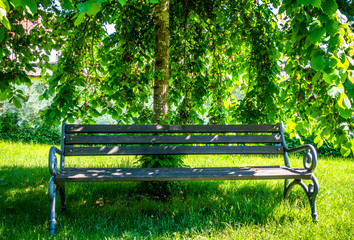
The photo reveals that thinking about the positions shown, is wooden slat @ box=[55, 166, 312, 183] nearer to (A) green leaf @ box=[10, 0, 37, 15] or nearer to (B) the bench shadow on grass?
(B) the bench shadow on grass

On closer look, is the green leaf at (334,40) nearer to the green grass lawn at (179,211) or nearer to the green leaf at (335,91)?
the green leaf at (335,91)

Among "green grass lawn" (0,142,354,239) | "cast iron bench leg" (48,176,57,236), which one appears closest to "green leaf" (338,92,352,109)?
"green grass lawn" (0,142,354,239)

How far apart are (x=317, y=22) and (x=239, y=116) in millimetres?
1484

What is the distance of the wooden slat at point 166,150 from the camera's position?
2.50 meters

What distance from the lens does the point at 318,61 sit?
1.73 metres

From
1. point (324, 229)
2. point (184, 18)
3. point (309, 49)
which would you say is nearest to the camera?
point (309, 49)

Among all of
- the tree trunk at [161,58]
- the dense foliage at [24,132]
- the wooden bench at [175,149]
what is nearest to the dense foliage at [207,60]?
the tree trunk at [161,58]

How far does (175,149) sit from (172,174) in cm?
47

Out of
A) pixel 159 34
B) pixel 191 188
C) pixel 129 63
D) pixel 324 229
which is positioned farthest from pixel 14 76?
pixel 324 229

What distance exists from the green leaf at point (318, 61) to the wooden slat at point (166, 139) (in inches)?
42.8

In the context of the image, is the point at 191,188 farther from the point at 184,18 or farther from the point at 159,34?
the point at 184,18

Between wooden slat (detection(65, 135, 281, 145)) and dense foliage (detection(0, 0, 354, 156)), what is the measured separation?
22cm

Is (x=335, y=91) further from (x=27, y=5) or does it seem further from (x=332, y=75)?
(x=27, y=5)

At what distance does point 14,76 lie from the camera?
2.68 m
